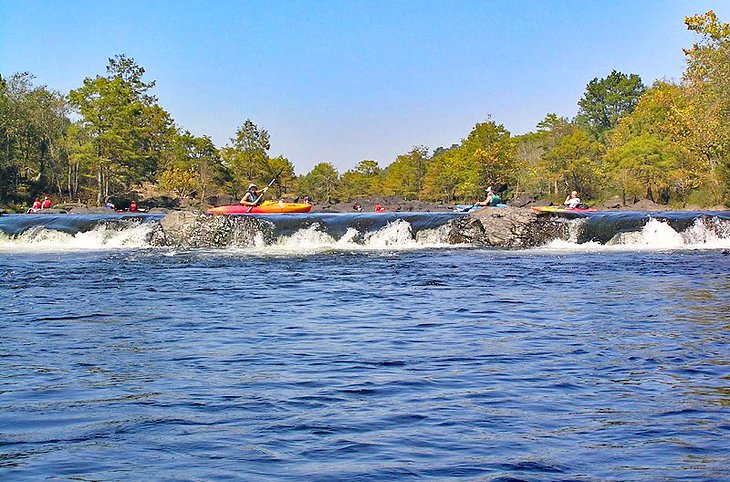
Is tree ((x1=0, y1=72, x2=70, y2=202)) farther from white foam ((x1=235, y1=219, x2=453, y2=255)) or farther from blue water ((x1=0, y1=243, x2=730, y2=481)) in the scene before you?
blue water ((x1=0, y1=243, x2=730, y2=481))

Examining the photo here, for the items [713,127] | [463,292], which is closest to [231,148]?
[713,127]

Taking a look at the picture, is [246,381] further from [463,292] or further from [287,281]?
[287,281]

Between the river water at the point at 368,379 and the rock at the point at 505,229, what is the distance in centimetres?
980

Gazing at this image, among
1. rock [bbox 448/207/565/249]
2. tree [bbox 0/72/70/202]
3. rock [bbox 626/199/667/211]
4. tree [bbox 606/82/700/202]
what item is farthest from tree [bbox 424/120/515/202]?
rock [bbox 448/207/565/249]

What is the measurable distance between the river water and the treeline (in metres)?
32.6

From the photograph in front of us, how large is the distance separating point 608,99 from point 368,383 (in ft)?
387

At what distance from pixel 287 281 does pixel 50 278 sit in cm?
489

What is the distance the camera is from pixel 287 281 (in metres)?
15.6

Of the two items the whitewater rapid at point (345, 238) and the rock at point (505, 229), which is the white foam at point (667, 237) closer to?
the whitewater rapid at point (345, 238)

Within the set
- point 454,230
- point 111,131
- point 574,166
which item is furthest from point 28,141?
point 454,230

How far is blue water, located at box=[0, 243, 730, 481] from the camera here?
4680 mm

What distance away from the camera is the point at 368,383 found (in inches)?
260

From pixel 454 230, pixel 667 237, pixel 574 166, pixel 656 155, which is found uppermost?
pixel 574 166

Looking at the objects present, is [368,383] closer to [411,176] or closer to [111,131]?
[111,131]
